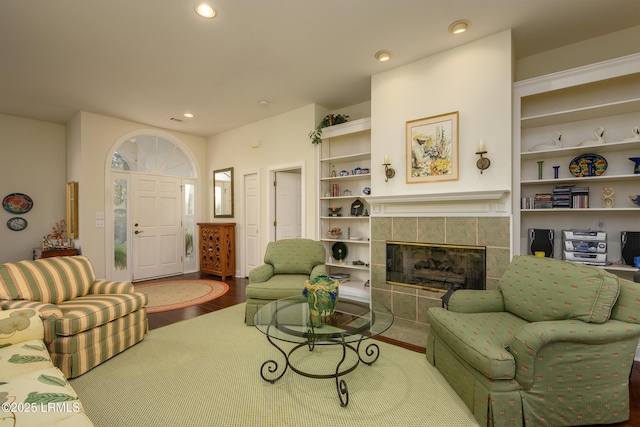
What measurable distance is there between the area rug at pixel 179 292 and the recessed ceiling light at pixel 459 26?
4309 mm

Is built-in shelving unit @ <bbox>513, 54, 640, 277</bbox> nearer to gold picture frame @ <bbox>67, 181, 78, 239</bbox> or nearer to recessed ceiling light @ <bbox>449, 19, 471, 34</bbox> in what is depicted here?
recessed ceiling light @ <bbox>449, 19, 471, 34</bbox>

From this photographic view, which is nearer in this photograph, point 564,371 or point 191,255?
point 564,371

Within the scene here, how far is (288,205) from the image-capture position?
5.19 m

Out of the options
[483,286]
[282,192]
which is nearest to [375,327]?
[483,286]

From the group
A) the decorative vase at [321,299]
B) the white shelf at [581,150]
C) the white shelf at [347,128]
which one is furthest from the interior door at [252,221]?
the white shelf at [581,150]

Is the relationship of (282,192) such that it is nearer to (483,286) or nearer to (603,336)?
(483,286)

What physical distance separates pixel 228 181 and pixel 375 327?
461cm

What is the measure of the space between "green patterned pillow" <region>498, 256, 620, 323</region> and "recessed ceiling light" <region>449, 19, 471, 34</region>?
2119mm

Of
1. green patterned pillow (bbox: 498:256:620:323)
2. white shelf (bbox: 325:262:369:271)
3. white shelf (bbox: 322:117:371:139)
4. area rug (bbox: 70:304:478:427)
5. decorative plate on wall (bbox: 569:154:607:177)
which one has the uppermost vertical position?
white shelf (bbox: 322:117:371:139)

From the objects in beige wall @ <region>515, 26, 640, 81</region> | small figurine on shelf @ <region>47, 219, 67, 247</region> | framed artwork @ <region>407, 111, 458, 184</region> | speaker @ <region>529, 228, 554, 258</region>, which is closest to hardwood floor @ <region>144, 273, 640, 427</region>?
speaker @ <region>529, 228, 554, 258</region>

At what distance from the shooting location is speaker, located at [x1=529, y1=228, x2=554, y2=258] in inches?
110

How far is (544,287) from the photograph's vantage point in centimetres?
190

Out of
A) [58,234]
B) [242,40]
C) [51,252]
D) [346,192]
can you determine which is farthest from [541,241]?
[58,234]

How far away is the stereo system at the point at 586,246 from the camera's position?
248cm
